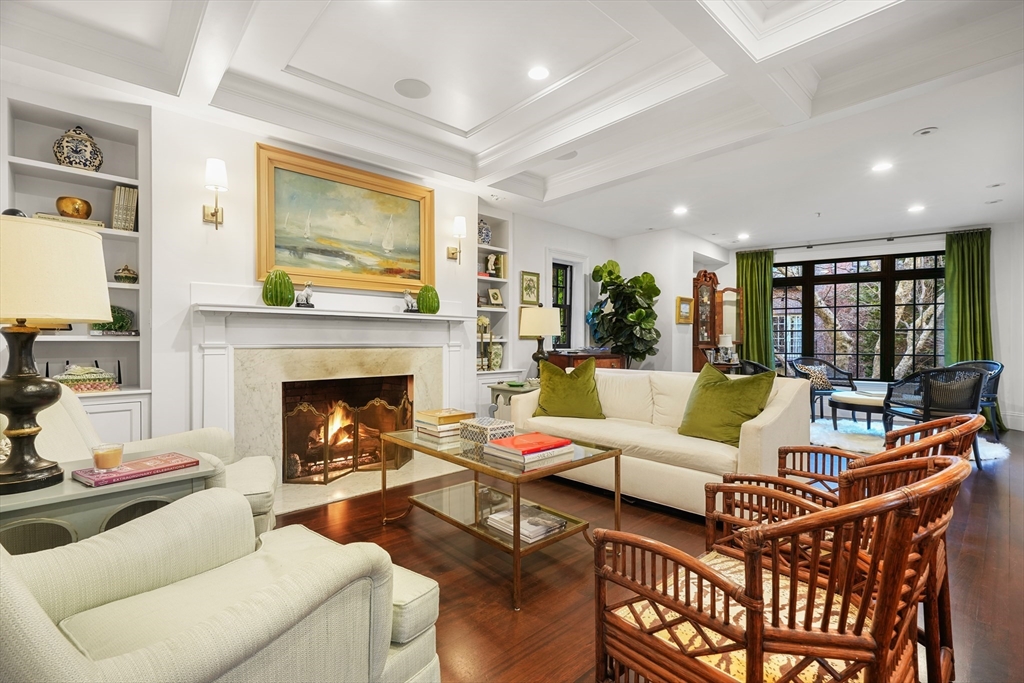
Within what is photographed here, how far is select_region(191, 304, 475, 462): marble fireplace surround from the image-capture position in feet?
10.3

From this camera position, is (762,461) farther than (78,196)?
No

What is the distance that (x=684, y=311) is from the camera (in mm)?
6695

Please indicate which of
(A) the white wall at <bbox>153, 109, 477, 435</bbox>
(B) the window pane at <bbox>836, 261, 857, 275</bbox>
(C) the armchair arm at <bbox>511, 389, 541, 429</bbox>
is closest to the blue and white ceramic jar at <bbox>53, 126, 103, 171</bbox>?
(A) the white wall at <bbox>153, 109, 477, 435</bbox>

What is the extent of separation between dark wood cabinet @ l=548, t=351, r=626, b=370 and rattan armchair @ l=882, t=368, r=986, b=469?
2684 mm

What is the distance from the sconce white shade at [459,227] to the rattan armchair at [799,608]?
11.8 feet

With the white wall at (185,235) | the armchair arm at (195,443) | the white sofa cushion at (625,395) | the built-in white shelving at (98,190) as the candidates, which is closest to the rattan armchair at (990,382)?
the white sofa cushion at (625,395)

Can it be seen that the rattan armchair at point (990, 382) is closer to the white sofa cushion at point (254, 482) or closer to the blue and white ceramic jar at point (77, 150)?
the white sofa cushion at point (254, 482)

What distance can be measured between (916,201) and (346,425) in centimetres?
610

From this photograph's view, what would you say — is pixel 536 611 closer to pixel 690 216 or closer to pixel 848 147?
pixel 848 147

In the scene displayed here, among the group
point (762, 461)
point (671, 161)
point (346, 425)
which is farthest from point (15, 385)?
point (671, 161)

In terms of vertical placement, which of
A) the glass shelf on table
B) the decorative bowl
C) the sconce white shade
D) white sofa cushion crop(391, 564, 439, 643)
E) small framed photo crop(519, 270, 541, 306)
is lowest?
the glass shelf on table

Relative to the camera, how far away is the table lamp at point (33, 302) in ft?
3.99

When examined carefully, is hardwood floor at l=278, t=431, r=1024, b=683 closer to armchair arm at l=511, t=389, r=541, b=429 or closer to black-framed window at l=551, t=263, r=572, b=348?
armchair arm at l=511, t=389, r=541, b=429

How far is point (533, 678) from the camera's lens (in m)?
1.55
